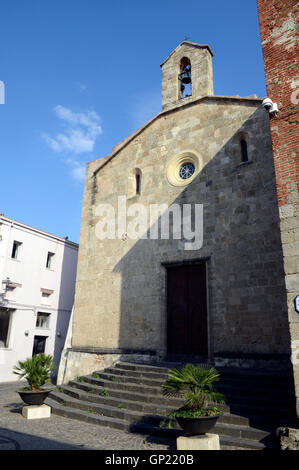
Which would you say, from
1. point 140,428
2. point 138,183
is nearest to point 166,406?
point 140,428

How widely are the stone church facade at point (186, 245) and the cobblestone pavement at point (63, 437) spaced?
4264mm

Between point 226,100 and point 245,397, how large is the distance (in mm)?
10186

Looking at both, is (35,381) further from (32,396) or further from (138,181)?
(138,181)

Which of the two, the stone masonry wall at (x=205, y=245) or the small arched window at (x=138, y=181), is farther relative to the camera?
the small arched window at (x=138, y=181)

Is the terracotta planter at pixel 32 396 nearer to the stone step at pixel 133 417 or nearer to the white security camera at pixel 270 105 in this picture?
the stone step at pixel 133 417

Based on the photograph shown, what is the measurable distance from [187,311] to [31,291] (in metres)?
12.0

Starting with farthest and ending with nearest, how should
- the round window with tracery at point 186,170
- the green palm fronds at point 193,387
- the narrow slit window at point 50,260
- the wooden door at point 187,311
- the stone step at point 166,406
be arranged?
the narrow slit window at point 50,260 < the round window with tracery at point 186,170 < the wooden door at point 187,311 < the stone step at point 166,406 < the green palm fronds at point 193,387

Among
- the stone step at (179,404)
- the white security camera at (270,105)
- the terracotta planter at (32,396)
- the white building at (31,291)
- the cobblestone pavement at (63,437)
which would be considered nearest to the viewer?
the cobblestone pavement at (63,437)

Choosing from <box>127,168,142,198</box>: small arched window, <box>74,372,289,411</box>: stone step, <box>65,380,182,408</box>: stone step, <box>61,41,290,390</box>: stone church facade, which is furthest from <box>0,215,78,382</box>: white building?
<box>65,380,182,408</box>: stone step

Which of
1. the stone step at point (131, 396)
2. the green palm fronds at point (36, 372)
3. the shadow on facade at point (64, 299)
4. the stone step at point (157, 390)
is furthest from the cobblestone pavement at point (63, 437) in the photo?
the shadow on facade at point (64, 299)

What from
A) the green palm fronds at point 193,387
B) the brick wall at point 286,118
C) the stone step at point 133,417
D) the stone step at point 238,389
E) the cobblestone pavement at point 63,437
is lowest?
the cobblestone pavement at point 63,437

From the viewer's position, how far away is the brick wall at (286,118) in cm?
715

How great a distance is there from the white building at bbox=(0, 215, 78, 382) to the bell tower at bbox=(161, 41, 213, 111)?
37.8 ft
